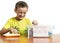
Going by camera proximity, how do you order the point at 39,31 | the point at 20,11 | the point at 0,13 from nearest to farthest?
1. the point at 39,31
2. the point at 20,11
3. the point at 0,13

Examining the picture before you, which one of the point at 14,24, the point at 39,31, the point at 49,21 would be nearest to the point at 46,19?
the point at 49,21

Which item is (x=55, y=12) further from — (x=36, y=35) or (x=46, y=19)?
(x=36, y=35)

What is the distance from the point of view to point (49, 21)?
8.11 feet

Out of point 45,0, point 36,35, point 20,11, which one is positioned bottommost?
point 36,35

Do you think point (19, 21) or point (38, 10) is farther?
point (38, 10)

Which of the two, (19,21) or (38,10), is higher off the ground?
(38,10)

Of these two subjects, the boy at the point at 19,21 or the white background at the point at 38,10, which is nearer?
the boy at the point at 19,21

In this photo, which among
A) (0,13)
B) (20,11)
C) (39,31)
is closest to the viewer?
(39,31)

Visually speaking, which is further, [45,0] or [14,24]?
[45,0]

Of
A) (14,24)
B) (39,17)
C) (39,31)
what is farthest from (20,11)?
(39,17)

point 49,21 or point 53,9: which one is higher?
point 53,9

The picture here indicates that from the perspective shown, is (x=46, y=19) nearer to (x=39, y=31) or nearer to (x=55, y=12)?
(x=55, y=12)

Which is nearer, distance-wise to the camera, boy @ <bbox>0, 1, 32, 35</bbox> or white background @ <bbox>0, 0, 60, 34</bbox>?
boy @ <bbox>0, 1, 32, 35</bbox>

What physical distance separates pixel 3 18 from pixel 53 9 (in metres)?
0.71
